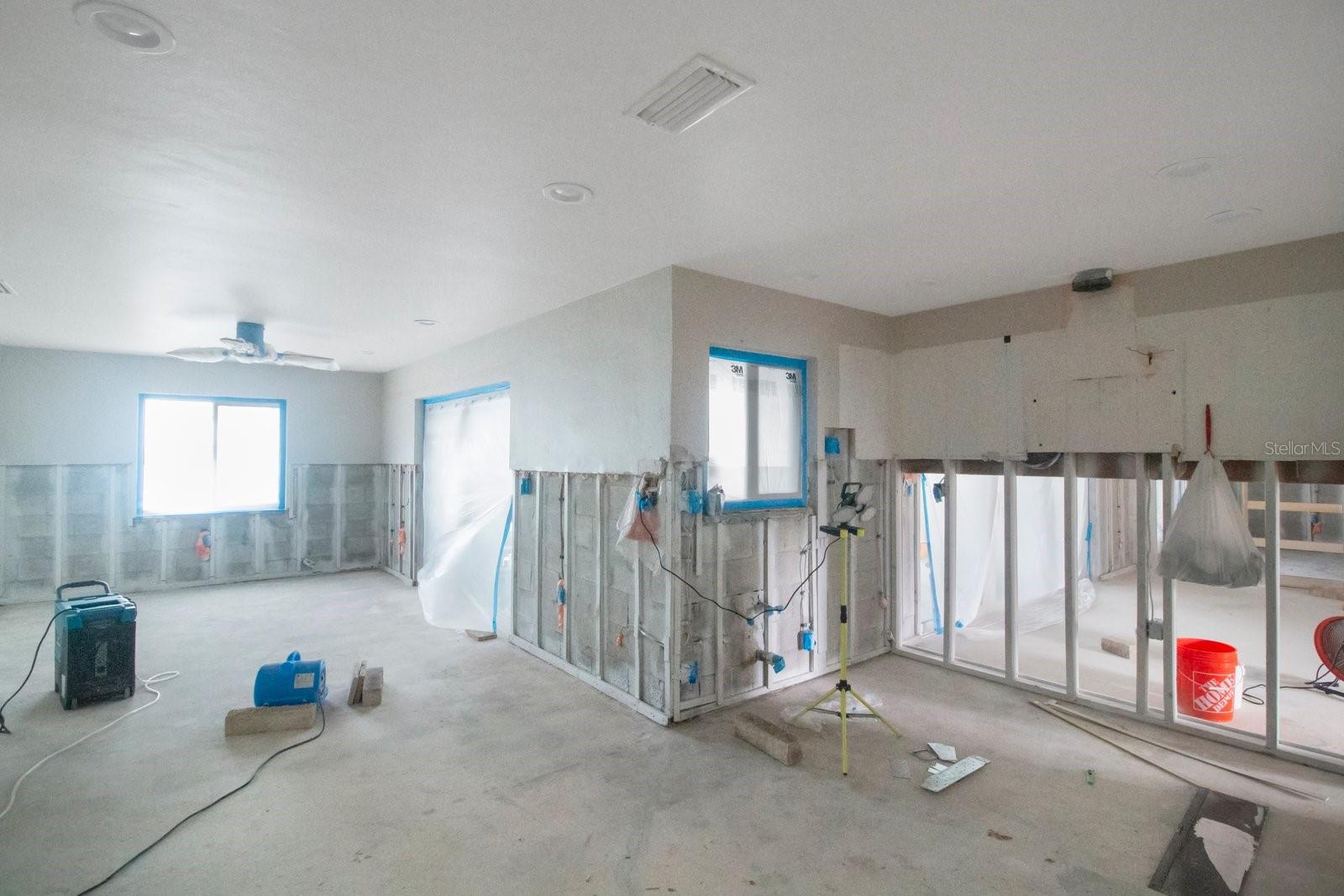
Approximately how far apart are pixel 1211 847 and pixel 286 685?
4.50m

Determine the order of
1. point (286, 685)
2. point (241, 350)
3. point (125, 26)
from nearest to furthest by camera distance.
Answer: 1. point (125, 26)
2. point (286, 685)
3. point (241, 350)

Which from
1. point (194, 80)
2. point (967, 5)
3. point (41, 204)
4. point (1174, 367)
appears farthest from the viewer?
point (1174, 367)

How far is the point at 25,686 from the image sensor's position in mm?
4062

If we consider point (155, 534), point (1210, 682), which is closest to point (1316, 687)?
point (1210, 682)

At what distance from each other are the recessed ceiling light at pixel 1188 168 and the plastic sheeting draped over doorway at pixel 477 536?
178 inches

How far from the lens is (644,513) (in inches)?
145

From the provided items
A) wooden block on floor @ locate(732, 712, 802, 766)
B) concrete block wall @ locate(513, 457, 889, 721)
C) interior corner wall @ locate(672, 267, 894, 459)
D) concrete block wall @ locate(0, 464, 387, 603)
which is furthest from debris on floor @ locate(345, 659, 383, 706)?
concrete block wall @ locate(0, 464, 387, 603)

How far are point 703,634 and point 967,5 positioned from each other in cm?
314

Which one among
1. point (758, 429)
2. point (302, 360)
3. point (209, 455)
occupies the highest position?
point (302, 360)

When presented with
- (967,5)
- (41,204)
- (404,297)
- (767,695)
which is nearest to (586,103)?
(967,5)

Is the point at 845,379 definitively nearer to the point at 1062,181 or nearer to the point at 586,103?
the point at 1062,181

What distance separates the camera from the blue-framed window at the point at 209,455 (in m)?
7.00

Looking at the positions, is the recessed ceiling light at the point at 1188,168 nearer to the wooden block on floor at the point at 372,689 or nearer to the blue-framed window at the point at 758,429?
the blue-framed window at the point at 758,429

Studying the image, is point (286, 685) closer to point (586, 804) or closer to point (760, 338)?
point (586, 804)
